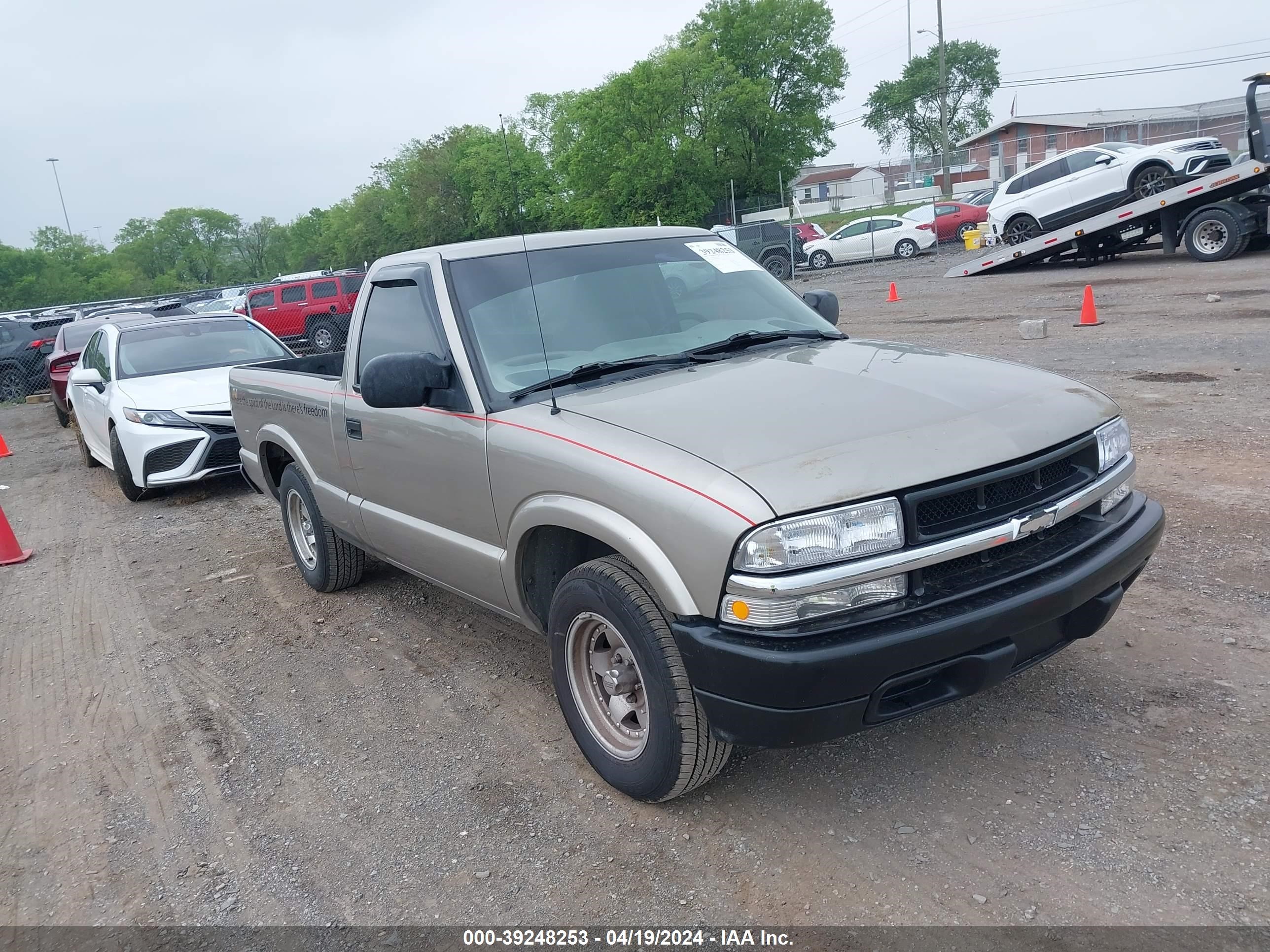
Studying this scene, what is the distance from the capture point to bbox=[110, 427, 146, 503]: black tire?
884 centimetres

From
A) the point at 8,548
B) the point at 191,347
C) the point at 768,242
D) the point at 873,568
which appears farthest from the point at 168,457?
the point at 768,242

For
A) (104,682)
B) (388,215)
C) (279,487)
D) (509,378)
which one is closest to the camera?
(509,378)

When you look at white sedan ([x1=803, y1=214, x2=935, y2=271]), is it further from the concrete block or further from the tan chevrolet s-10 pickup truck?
the tan chevrolet s-10 pickup truck

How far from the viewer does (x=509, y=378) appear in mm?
3730

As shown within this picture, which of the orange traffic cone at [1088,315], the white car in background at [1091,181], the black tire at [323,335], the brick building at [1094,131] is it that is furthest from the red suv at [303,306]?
the brick building at [1094,131]

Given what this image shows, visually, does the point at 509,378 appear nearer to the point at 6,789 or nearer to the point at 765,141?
the point at 6,789

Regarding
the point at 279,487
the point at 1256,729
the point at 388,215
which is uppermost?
the point at 388,215

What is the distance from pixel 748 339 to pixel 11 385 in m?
22.1

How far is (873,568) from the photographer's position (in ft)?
8.67

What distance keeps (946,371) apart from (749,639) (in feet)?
4.68

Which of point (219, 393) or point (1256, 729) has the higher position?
point (219, 393)

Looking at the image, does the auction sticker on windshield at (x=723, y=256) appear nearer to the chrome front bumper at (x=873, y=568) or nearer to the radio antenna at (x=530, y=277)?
the radio antenna at (x=530, y=277)

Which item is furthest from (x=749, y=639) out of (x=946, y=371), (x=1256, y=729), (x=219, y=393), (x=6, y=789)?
(x=219, y=393)

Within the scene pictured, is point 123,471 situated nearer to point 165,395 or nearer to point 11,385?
point 165,395
